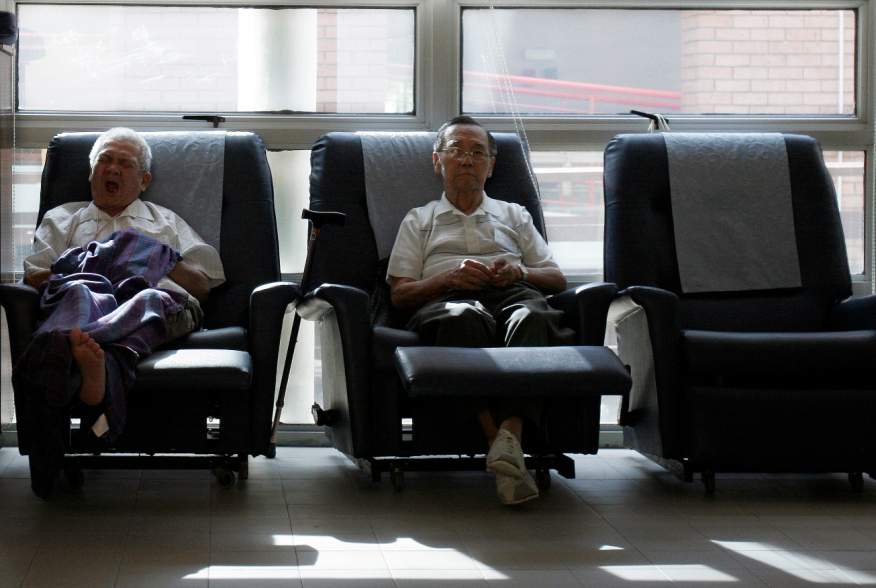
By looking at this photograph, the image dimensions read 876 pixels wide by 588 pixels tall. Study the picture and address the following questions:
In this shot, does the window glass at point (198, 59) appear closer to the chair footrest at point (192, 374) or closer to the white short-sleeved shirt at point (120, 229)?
the white short-sleeved shirt at point (120, 229)

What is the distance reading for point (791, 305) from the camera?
4047mm

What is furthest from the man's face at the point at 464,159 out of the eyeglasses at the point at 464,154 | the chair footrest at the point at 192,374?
the chair footrest at the point at 192,374

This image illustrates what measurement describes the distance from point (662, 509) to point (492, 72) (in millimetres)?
1816

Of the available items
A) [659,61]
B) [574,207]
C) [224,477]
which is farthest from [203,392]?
[659,61]

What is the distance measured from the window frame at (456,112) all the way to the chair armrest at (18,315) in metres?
1.13

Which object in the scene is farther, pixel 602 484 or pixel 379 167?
pixel 379 167

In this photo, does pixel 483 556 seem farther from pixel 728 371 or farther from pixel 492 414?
pixel 728 371

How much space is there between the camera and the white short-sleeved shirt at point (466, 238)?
12.8ft

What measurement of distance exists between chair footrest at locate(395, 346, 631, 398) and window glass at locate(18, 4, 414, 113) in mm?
1494

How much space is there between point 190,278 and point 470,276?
84 cm

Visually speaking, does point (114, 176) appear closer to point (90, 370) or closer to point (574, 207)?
point (90, 370)

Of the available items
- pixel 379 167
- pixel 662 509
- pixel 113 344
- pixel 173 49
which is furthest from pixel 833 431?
pixel 173 49

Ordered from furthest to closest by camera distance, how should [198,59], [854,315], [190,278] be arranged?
[198,59], [854,315], [190,278]

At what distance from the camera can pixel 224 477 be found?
3521 mm
